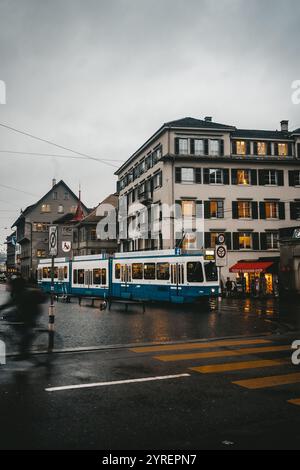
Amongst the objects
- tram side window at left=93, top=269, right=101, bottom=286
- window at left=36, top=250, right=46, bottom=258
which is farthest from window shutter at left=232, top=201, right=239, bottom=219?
window at left=36, top=250, right=46, bottom=258

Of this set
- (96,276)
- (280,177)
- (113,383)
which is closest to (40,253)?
(96,276)

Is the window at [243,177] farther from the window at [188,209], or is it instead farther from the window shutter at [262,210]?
the window at [188,209]

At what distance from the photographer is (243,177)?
4528cm

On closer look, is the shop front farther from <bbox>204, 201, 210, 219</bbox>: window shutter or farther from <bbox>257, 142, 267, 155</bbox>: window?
<bbox>257, 142, 267, 155</bbox>: window

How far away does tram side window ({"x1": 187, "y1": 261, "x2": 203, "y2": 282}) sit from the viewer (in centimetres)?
2648

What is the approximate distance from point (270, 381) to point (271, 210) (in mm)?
39282

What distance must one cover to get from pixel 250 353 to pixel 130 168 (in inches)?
1892

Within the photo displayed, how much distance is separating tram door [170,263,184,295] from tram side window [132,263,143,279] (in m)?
3.14

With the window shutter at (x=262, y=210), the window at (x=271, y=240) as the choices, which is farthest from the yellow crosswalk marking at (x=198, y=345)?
the window shutter at (x=262, y=210)

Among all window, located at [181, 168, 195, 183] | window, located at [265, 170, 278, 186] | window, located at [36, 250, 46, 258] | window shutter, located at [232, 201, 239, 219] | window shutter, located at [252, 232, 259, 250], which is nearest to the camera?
window, located at [181, 168, 195, 183]

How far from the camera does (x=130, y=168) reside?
189 feet

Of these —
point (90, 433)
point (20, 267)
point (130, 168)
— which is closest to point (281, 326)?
point (90, 433)

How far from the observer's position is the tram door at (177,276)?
26828mm

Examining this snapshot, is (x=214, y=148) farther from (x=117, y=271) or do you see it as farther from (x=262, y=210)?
(x=117, y=271)
